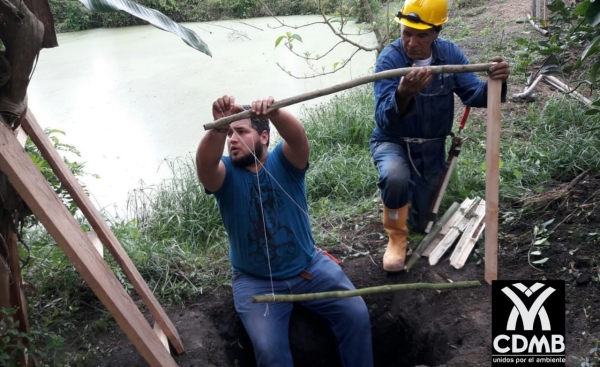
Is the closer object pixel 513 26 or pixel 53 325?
pixel 53 325

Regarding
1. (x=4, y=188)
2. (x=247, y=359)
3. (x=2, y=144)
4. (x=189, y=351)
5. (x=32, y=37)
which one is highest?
(x=32, y=37)

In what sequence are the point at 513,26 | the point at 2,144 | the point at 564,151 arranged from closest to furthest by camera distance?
the point at 2,144, the point at 564,151, the point at 513,26

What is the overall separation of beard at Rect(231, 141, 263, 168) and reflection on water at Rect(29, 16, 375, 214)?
8.52 ft

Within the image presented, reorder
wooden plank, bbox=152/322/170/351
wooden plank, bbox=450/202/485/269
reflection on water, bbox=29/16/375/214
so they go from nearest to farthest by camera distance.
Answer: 1. wooden plank, bbox=152/322/170/351
2. wooden plank, bbox=450/202/485/269
3. reflection on water, bbox=29/16/375/214

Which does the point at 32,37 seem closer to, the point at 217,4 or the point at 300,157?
the point at 300,157

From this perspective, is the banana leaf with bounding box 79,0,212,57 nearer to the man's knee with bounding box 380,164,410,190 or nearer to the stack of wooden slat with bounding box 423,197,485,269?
the man's knee with bounding box 380,164,410,190

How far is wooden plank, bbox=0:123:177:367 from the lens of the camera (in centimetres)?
165

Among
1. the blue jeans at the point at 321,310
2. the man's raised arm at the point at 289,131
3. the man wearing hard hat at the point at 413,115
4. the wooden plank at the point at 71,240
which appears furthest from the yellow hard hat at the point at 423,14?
the wooden plank at the point at 71,240

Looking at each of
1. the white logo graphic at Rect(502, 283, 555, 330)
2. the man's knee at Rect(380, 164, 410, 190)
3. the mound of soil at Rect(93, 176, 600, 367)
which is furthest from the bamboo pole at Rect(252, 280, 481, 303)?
the man's knee at Rect(380, 164, 410, 190)

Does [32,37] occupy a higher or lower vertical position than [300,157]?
higher

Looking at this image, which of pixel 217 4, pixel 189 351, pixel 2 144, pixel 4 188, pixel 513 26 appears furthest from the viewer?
pixel 217 4

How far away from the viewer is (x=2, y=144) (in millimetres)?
1624

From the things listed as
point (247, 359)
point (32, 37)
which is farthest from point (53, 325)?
point (32, 37)

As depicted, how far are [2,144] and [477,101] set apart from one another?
2.11m
